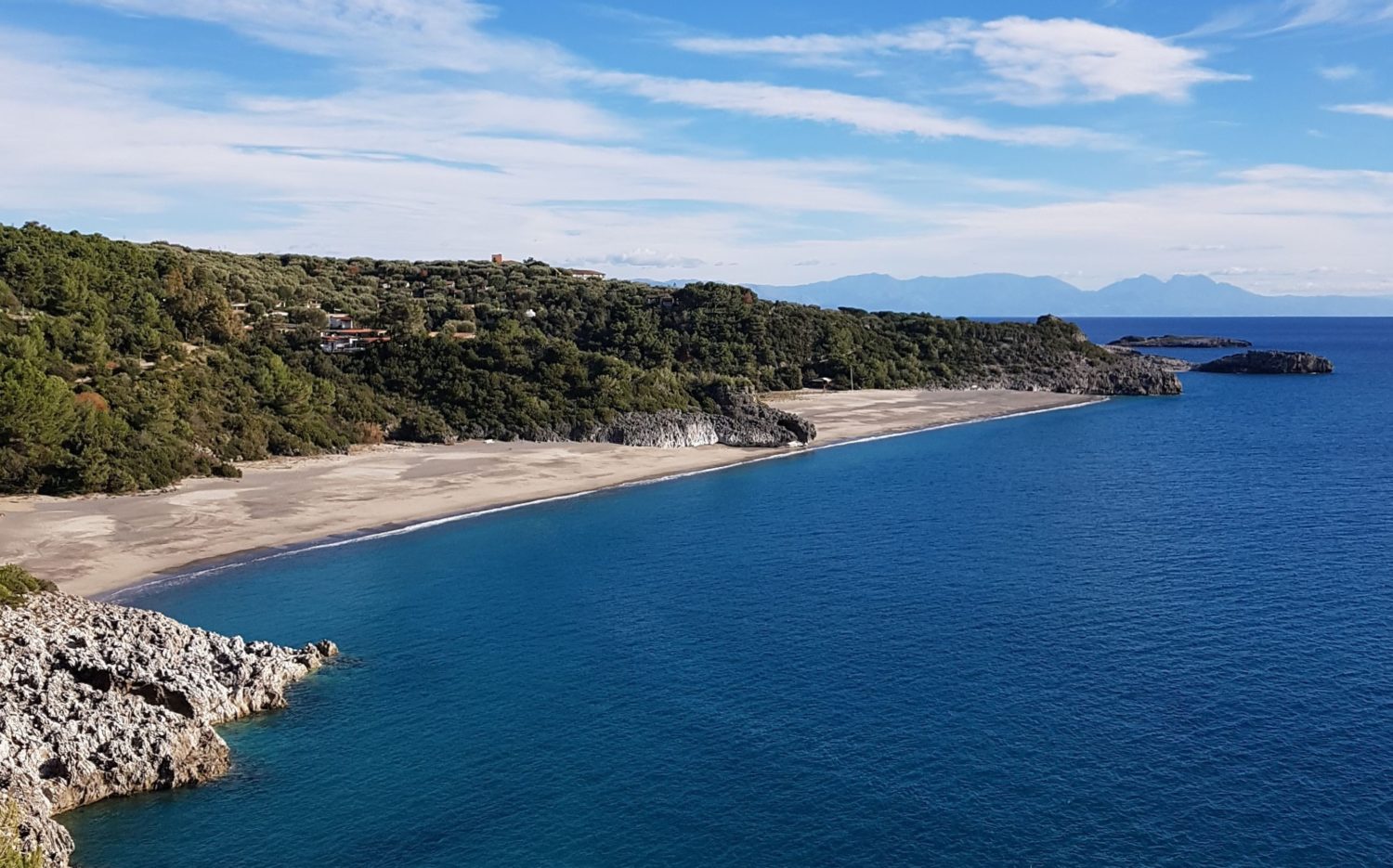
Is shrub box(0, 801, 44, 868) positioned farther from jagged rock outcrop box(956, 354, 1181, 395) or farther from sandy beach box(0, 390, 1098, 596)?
jagged rock outcrop box(956, 354, 1181, 395)

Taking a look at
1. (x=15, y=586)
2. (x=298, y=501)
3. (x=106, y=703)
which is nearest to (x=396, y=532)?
(x=298, y=501)

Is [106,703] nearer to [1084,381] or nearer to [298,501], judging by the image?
[298,501]

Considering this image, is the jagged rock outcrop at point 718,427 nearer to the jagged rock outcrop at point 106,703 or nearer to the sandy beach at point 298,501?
the sandy beach at point 298,501

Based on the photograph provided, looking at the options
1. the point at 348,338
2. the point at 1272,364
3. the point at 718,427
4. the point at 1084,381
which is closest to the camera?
the point at 718,427

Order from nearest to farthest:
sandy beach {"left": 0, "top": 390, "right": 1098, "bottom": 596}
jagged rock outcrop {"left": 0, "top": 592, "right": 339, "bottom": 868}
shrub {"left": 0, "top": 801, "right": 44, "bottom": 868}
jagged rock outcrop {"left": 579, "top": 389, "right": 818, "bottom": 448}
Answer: shrub {"left": 0, "top": 801, "right": 44, "bottom": 868}, jagged rock outcrop {"left": 0, "top": 592, "right": 339, "bottom": 868}, sandy beach {"left": 0, "top": 390, "right": 1098, "bottom": 596}, jagged rock outcrop {"left": 579, "top": 389, "right": 818, "bottom": 448}

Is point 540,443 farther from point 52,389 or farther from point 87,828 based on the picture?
point 87,828

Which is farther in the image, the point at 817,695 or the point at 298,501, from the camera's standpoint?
the point at 298,501

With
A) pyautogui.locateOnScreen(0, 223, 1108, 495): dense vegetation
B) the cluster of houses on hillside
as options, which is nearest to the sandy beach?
pyautogui.locateOnScreen(0, 223, 1108, 495): dense vegetation

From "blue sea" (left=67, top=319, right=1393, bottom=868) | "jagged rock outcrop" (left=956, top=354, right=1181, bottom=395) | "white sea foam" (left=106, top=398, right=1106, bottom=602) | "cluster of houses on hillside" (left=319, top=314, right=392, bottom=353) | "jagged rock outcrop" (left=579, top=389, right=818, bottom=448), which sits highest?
"cluster of houses on hillside" (left=319, top=314, right=392, bottom=353)
